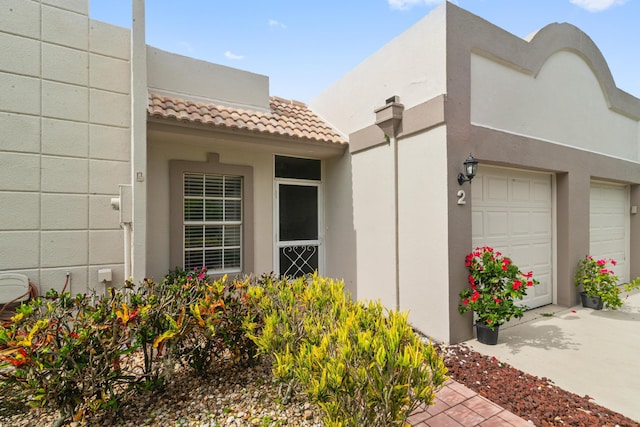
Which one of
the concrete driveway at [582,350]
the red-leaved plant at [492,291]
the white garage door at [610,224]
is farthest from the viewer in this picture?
the white garage door at [610,224]

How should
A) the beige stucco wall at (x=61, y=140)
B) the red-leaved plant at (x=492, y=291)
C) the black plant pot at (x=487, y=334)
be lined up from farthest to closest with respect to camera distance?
the black plant pot at (x=487, y=334) → the red-leaved plant at (x=492, y=291) → the beige stucco wall at (x=61, y=140)

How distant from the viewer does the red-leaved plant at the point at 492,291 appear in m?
4.64

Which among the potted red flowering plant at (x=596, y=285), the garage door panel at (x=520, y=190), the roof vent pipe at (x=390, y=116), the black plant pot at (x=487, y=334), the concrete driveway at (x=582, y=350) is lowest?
the concrete driveway at (x=582, y=350)

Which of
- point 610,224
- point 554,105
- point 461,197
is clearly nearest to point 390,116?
point 461,197

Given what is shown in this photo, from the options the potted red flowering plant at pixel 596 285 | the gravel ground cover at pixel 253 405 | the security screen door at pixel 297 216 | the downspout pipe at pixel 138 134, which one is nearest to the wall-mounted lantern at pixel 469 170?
the gravel ground cover at pixel 253 405

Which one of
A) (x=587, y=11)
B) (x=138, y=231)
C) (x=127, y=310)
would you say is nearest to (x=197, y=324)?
(x=127, y=310)

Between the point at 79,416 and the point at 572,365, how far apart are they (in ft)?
19.9

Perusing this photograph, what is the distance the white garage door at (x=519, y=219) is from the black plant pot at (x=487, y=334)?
1.51 metres

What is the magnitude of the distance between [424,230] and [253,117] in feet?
14.2

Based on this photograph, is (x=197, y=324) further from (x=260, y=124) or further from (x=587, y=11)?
(x=587, y=11)

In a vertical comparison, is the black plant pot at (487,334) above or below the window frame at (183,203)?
below

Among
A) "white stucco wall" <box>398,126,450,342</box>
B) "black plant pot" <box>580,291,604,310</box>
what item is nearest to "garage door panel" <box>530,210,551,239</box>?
"black plant pot" <box>580,291,604,310</box>

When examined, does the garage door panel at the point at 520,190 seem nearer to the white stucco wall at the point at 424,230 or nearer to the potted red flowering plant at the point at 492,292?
the potted red flowering plant at the point at 492,292

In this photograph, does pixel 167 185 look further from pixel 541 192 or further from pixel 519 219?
pixel 541 192
